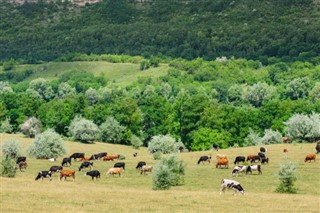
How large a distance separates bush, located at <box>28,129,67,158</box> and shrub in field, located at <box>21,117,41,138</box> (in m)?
31.5

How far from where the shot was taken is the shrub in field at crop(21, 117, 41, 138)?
113 m

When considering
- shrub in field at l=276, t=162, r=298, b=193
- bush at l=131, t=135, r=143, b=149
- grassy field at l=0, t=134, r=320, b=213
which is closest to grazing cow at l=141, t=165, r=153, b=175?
grassy field at l=0, t=134, r=320, b=213

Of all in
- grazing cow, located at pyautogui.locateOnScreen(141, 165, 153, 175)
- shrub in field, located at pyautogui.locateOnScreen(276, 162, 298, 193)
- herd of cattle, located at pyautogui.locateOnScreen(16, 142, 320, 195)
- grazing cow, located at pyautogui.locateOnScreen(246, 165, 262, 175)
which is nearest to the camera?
shrub in field, located at pyautogui.locateOnScreen(276, 162, 298, 193)

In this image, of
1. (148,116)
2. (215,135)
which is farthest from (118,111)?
(215,135)

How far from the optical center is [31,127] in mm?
115625

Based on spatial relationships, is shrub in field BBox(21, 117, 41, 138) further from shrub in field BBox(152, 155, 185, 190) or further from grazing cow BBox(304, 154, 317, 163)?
shrub in field BBox(152, 155, 185, 190)

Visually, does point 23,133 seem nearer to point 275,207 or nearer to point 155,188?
point 155,188

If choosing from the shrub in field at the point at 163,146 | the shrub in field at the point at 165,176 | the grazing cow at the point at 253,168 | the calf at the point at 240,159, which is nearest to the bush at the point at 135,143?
the shrub in field at the point at 163,146

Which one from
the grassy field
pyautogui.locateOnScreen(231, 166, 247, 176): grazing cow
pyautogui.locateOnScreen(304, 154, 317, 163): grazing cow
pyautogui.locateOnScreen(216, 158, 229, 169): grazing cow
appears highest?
pyautogui.locateOnScreen(304, 154, 317, 163): grazing cow

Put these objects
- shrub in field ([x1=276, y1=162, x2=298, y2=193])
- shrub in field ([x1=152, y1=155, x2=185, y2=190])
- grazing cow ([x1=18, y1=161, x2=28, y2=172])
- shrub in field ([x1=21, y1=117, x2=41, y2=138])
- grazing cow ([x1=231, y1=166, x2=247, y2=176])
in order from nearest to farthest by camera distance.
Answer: shrub in field ([x1=276, y1=162, x2=298, y2=193]), shrub in field ([x1=152, y1=155, x2=185, y2=190]), grazing cow ([x1=231, y1=166, x2=247, y2=176]), grazing cow ([x1=18, y1=161, x2=28, y2=172]), shrub in field ([x1=21, y1=117, x2=41, y2=138])

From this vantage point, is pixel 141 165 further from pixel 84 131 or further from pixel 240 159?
pixel 84 131

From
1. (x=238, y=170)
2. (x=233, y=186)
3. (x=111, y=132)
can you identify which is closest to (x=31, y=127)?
(x=111, y=132)

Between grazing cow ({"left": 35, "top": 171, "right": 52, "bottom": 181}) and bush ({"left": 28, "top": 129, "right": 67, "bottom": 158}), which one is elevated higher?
bush ({"left": 28, "top": 129, "right": 67, "bottom": 158})

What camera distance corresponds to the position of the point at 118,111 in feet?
405
